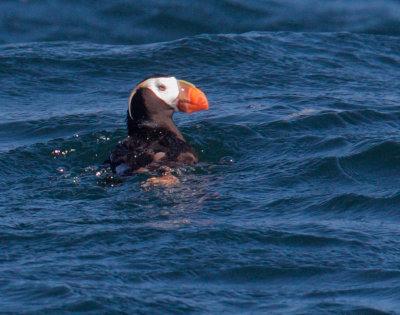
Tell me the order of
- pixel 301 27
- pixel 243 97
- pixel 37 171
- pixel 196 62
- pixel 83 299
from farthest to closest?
1. pixel 301 27
2. pixel 196 62
3. pixel 243 97
4. pixel 37 171
5. pixel 83 299

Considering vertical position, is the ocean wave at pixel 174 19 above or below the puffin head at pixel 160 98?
above

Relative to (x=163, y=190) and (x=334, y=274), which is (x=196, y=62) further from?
(x=334, y=274)

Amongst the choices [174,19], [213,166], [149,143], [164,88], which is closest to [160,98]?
[164,88]

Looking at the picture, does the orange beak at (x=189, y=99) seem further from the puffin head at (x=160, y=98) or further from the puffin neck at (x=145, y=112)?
the puffin neck at (x=145, y=112)

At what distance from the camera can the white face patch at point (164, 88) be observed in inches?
318

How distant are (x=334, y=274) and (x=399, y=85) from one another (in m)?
5.64

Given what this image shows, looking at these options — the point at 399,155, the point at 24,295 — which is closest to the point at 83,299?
the point at 24,295

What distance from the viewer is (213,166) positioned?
8.13m

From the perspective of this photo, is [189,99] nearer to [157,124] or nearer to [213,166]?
[157,124]

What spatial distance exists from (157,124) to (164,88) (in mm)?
338

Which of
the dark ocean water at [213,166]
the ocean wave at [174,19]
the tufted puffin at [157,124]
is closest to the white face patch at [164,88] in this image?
the tufted puffin at [157,124]

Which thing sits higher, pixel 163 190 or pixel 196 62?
pixel 196 62

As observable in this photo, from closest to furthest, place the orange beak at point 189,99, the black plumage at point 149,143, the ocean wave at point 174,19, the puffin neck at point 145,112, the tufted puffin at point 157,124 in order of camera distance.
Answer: the black plumage at point 149,143 → the tufted puffin at point 157,124 → the puffin neck at point 145,112 → the orange beak at point 189,99 → the ocean wave at point 174,19

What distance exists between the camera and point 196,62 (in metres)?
11.8
